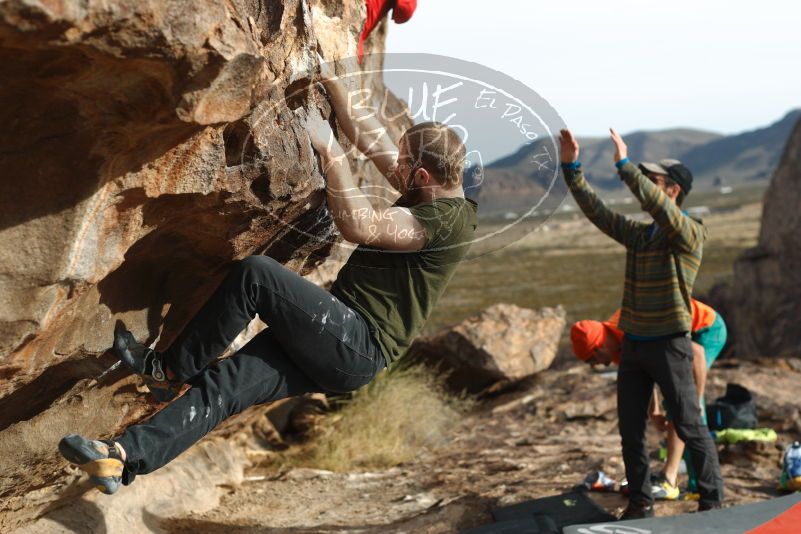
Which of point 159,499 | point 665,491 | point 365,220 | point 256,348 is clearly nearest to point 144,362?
point 256,348

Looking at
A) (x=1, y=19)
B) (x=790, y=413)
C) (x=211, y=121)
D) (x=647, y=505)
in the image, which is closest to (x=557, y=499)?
(x=647, y=505)

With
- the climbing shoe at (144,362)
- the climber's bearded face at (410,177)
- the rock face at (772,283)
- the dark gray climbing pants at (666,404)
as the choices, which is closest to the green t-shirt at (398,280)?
the climber's bearded face at (410,177)

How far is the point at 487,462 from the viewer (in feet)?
25.1

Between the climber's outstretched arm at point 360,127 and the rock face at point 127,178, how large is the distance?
0.12m

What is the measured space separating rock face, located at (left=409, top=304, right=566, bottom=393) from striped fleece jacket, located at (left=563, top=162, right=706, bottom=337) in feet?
16.5

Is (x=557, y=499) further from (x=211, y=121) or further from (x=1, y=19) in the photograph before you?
(x=1, y=19)

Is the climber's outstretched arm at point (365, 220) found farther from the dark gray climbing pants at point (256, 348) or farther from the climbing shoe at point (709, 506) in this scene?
the climbing shoe at point (709, 506)

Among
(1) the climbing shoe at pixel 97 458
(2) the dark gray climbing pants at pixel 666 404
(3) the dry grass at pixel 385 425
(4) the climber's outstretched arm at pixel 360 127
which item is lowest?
(3) the dry grass at pixel 385 425

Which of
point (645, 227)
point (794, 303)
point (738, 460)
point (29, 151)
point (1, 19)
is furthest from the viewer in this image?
point (794, 303)

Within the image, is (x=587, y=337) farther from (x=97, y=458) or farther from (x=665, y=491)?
(x=97, y=458)

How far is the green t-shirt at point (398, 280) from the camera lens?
3.81 meters

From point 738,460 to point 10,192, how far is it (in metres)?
5.73

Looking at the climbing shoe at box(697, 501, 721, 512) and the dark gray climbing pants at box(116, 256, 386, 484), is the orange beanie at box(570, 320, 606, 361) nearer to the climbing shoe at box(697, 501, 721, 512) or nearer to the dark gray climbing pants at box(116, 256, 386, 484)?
the climbing shoe at box(697, 501, 721, 512)

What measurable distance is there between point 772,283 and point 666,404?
988cm
